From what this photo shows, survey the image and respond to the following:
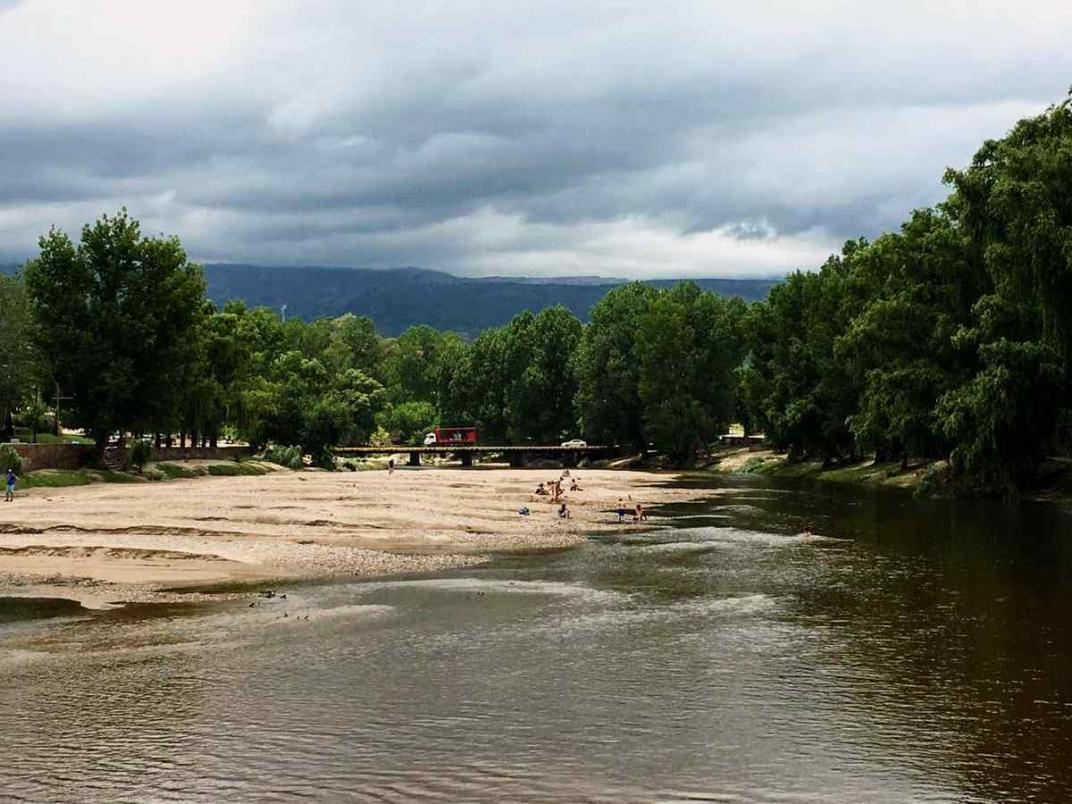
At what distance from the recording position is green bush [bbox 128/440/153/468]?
8762 cm

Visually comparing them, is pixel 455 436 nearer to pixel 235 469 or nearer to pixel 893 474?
pixel 235 469

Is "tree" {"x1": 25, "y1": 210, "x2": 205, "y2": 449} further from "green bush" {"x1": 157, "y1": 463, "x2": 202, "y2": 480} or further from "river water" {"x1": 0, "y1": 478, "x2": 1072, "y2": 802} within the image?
"river water" {"x1": 0, "y1": 478, "x2": 1072, "y2": 802}

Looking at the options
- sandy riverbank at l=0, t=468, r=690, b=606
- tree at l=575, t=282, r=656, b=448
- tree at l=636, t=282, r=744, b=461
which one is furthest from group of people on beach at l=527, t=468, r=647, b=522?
tree at l=575, t=282, r=656, b=448

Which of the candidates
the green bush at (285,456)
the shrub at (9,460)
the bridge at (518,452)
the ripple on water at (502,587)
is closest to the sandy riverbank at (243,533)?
the shrub at (9,460)

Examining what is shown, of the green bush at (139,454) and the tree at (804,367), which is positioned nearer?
the green bush at (139,454)

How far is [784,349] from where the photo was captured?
4744 inches

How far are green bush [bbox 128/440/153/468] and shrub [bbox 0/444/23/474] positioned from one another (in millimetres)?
19776

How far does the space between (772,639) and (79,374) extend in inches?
2802

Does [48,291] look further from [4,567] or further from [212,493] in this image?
[4,567]

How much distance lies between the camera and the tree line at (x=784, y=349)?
63.5 metres

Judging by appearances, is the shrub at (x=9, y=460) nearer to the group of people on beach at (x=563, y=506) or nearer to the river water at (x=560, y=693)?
the group of people on beach at (x=563, y=506)

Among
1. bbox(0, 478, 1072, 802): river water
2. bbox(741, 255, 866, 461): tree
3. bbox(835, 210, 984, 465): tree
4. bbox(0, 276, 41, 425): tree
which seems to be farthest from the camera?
bbox(741, 255, 866, 461): tree

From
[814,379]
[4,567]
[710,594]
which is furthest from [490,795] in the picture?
[814,379]

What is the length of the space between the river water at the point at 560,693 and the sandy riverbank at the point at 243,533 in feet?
14.1
